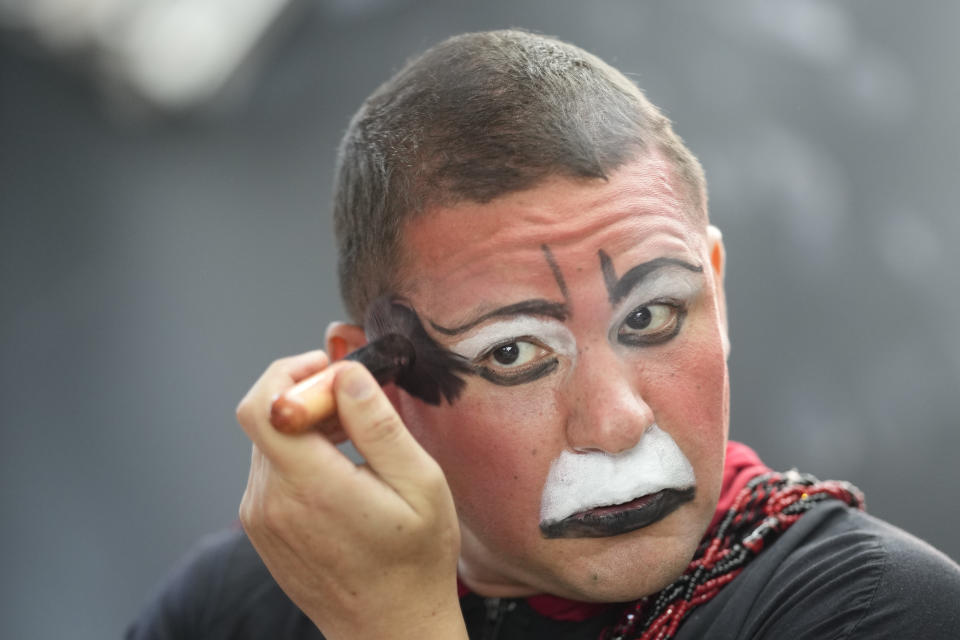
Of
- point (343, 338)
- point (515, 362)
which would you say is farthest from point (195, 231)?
point (515, 362)

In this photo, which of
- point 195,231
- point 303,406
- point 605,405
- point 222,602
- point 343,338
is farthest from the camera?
point 195,231

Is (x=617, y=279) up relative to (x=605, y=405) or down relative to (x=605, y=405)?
up

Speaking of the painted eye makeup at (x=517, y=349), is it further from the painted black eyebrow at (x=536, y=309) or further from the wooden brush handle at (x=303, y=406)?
the wooden brush handle at (x=303, y=406)

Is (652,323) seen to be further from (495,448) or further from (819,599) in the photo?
(819,599)

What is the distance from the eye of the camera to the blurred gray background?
279 cm

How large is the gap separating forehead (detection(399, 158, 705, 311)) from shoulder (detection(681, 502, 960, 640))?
0.42 metres

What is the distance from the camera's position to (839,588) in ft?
4.32

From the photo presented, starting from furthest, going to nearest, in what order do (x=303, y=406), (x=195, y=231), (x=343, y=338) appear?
(x=195, y=231), (x=343, y=338), (x=303, y=406)

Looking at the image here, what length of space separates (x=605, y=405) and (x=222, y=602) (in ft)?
3.23

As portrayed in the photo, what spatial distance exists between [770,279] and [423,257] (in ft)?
5.12

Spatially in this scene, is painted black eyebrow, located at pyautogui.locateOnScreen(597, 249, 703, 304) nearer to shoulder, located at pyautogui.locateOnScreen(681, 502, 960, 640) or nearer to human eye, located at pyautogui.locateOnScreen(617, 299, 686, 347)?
human eye, located at pyautogui.locateOnScreen(617, 299, 686, 347)

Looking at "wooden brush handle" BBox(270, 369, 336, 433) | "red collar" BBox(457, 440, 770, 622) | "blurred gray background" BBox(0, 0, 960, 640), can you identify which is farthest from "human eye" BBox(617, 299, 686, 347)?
"blurred gray background" BBox(0, 0, 960, 640)

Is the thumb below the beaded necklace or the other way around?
the other way around

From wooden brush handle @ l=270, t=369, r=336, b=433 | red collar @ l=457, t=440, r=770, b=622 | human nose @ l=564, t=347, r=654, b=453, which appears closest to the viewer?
wooden brush handle @ l=270, t=369, r=336, b=433
